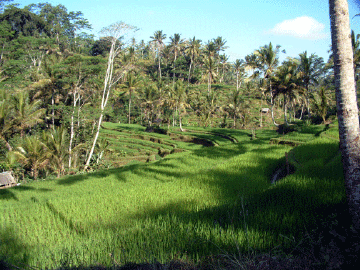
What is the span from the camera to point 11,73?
27250mm

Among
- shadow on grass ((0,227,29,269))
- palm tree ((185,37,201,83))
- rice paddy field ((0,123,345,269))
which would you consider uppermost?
palm tree ((185,37,201,83))

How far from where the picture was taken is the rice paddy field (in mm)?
3152

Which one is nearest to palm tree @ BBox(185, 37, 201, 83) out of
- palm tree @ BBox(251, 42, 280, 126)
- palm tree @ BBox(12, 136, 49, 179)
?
palm tree @ BBox(251, 42, 280, 126)

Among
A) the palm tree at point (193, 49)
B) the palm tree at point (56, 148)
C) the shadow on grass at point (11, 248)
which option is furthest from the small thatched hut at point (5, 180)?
the palm tree at point (193, 49)

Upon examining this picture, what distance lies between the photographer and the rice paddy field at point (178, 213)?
10.3 feet

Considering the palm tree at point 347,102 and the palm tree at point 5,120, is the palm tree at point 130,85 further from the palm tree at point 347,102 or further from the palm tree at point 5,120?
the palm tree at point 347,102

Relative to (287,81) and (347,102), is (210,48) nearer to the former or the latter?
(287,81)

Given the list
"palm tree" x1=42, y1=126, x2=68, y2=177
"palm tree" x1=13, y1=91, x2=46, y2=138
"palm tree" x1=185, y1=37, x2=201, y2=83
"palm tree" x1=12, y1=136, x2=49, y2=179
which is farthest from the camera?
"palm tree" x1=185, y1=37, x2=201, y2=83

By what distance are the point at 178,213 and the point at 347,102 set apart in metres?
3.15

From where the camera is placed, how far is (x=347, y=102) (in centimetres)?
328

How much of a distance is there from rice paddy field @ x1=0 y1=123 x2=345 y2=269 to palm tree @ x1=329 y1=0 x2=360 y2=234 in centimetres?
57

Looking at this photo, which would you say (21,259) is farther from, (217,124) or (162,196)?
(217,124)

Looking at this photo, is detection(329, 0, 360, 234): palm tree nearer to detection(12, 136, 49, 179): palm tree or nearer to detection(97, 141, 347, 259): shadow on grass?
detection(97, 141, 347, 259): shadow on grass

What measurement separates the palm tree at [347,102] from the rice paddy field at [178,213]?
0.57m
